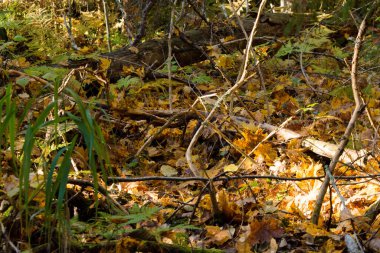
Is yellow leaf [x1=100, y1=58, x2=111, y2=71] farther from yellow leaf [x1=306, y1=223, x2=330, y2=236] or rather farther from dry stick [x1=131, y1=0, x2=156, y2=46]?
yellow leaf [x1=306, y1=223, x2=330, y2=236]

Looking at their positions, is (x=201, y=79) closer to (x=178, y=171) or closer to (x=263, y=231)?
(x=178, y=171)

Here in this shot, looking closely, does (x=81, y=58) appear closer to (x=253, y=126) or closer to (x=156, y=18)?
(x=156, y=18)

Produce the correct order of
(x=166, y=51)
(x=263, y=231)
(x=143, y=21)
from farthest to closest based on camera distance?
(x=166, y=51) → (x=143, y=21) → (x=263, y=231)

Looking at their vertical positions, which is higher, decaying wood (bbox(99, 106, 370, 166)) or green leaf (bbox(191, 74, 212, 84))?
green leaf (bbox(191, 74, 212, 84))

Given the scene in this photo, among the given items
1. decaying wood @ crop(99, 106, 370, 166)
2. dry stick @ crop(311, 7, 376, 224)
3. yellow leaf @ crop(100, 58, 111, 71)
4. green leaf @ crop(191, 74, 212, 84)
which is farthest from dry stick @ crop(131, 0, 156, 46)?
dry stick @ crop(311, 7, 376, 224)

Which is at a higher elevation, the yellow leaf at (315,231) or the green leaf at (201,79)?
the green leaf at (201,79)

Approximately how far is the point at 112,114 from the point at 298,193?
5.86 ft

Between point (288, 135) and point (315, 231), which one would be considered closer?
point (315, 231)

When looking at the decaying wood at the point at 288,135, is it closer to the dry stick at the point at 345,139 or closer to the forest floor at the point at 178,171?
the forest floor at the point at 178,171

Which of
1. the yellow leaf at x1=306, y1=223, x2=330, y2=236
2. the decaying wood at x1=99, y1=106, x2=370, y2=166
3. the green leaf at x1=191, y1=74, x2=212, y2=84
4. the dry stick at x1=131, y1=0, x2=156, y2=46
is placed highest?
the dry stick at x1=131, y1=0, x2=156, y2=46

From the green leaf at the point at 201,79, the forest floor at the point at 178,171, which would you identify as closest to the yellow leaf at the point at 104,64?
A: the forest floor at the point at 178,171

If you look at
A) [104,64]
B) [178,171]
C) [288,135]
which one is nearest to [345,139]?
[288,135]

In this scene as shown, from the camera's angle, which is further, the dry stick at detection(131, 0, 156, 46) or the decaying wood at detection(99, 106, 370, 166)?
the dry stick at detection(131, 0, 156, 46)

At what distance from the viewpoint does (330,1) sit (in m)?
2.42
